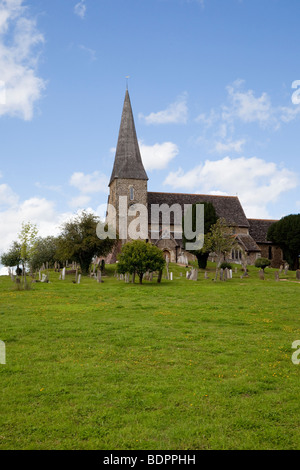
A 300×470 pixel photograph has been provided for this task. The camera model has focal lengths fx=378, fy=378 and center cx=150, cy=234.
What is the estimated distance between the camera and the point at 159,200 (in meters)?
64.2

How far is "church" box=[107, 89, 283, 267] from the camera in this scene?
5869 centimetres

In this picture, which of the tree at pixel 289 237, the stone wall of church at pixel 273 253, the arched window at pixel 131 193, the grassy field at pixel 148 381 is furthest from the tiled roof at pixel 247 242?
the grassy field at pixel 148 381

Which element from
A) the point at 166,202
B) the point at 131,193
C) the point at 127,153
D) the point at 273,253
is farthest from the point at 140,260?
the point at 273,253

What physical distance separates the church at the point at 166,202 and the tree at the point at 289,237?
3.37 m

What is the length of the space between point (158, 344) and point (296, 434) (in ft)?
17.9

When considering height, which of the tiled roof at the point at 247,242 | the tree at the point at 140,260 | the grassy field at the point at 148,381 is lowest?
the grassy field at the point at 148,381

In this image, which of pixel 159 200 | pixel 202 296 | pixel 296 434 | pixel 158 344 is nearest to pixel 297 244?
pixel 159 200

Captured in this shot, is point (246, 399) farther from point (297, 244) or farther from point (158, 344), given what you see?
point (297, 244)

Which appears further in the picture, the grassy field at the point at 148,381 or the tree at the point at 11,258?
the tree at the point at 11,258

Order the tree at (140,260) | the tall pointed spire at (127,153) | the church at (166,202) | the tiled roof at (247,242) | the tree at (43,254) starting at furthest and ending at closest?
the tall pointed spire at (127,153) < the church at (166,202) < the tiled roof at (247,242) < the tree at (43,254) < the tree at (140,260)

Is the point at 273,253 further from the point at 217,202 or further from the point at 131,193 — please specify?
the point at 131,193

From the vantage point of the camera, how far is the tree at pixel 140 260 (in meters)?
30.7

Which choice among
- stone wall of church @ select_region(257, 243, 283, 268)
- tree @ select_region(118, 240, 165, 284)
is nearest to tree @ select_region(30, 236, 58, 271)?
tree @ select_region(118, 240, 165, 284)

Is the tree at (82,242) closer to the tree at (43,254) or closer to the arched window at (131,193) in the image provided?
the tree at (43,254)
